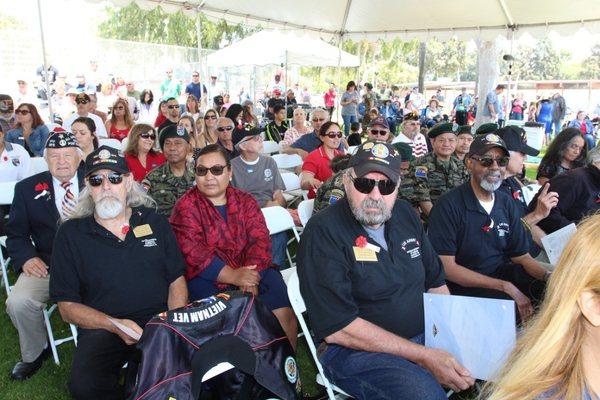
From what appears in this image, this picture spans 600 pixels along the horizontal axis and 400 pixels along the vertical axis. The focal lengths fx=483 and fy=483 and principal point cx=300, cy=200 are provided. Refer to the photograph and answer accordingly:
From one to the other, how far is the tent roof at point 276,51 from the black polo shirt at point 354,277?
9961 millimetres

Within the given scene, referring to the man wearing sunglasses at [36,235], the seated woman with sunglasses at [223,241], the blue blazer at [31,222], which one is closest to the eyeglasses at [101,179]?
the man wearing sunglasses at [36,235]

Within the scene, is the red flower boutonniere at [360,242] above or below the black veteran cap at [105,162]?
below

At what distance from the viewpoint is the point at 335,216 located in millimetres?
2473

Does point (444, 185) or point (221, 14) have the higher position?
point (221, 14)

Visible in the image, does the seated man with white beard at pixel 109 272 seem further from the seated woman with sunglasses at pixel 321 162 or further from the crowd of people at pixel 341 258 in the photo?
the seated woman with sunglasses at pixel 321 162

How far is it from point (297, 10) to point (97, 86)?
7.35 metres

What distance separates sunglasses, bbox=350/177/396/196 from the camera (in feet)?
8.17

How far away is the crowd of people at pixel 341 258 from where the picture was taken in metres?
2.08

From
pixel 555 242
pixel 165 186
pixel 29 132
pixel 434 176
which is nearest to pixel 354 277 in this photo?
pixel 555 242

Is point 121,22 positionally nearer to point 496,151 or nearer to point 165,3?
point 165,3

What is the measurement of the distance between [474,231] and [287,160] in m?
3.99

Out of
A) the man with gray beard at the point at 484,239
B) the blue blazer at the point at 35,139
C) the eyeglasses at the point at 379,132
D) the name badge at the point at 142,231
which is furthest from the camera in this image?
the blue blazer at the point at 35,139

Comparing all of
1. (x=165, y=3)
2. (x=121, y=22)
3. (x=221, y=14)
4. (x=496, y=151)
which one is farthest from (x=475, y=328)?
(x=121, y=22)

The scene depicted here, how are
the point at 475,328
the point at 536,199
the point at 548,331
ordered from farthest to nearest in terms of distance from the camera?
the point at 536,199
the point at 475,328
the point at 548,331
